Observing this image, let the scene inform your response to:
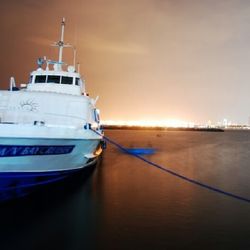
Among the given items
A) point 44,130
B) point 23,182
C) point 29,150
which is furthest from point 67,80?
point 23,182

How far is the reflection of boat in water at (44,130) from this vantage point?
10266mm

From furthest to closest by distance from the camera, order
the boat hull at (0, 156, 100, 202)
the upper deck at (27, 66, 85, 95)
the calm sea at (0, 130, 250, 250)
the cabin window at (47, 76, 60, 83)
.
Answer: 1. the cabin window at (47, 76, 60, 83)
2. the upper deck at (27, 66, 85, 95)
3. the boat hull at (0, 156, 100, 202)
4. the calm sea at (0, 130, 250, 250)

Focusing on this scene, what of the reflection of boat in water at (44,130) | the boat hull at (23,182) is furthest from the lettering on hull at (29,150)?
the boat hull at (23,182)

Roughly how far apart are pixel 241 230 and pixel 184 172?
13898 mm

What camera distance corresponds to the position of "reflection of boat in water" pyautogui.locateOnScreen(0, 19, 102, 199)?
33.7 ft

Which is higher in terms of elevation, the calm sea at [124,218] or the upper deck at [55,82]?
the upper deck at [55,82]

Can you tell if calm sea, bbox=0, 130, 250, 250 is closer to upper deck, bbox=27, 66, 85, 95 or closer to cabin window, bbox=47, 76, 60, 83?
upper deck, bbox=27, 66, 85, 95

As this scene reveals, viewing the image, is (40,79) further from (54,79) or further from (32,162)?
(32,162)

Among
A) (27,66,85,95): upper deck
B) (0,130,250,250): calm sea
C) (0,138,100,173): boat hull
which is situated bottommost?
(0,130,250,250): calm sea

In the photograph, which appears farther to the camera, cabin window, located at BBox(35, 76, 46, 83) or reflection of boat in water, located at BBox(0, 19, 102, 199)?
cabin window, located at BBox(35, 76, 46, 83)

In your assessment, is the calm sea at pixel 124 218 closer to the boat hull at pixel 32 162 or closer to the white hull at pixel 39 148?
the boat hull at pixel 32 162

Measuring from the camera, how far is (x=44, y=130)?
35.4 ft

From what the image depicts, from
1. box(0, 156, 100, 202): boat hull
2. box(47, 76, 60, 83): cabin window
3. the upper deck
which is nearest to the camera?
box(0, 156, 100, 202): boat hull

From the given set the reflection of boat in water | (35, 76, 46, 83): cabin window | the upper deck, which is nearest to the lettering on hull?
the reflection of boat in water
